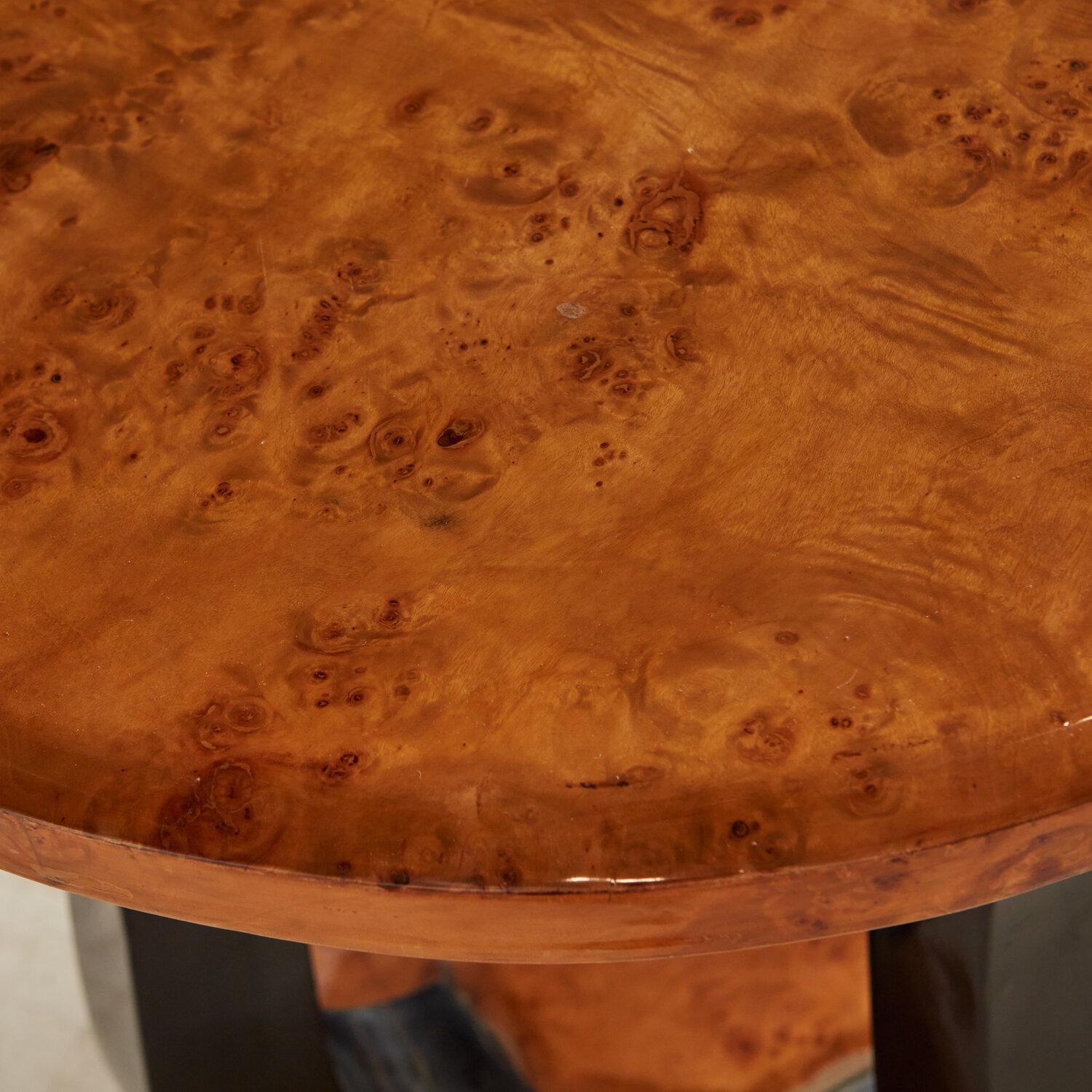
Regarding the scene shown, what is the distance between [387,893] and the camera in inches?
22.1

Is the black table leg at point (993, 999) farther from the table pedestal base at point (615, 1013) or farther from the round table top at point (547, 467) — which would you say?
the round table top at point (547, 467)

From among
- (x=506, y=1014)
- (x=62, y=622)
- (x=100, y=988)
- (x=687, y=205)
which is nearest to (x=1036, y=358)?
(x=687, y=205)

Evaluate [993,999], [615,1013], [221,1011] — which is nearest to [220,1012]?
[221,1011]

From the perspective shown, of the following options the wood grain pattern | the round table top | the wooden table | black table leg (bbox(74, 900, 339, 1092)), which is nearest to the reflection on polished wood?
the wood grain pattern

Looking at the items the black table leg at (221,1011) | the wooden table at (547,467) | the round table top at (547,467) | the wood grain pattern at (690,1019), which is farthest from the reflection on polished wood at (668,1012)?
the round table top at (547,467)

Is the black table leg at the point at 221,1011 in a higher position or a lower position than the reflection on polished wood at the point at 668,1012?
higher

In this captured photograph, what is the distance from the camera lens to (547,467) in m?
0.69

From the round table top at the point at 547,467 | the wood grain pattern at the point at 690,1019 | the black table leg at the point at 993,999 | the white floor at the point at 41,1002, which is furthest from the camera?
the white floor at the point at 41,1002

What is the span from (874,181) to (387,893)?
46cm

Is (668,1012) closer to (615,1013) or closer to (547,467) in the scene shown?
(615,1013)

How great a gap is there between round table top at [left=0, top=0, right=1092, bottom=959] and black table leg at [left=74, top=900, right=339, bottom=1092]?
0.36m

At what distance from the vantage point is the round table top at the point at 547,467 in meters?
0.57

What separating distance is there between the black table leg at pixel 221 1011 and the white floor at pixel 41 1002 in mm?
362

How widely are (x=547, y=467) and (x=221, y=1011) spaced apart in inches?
18.3
